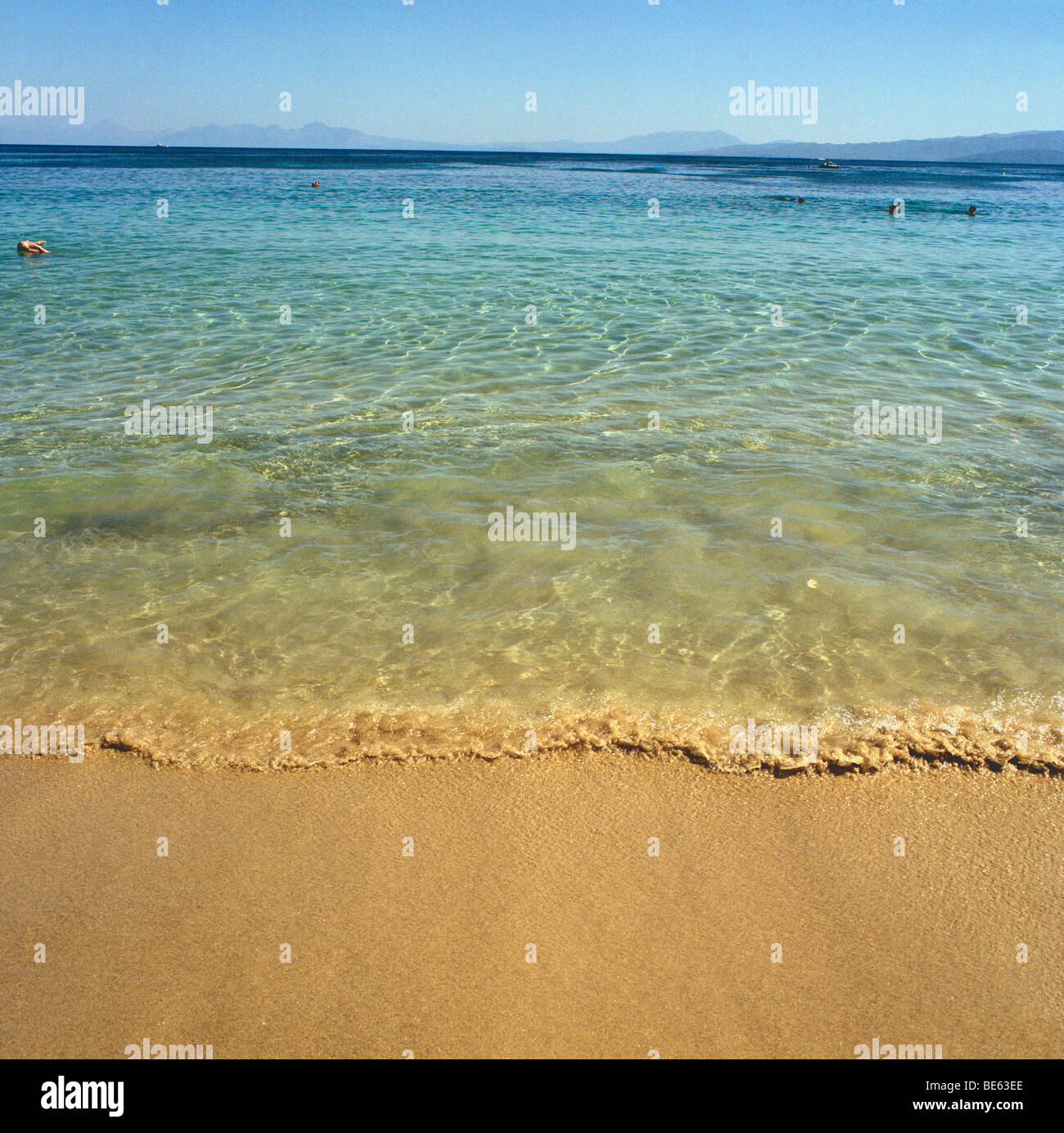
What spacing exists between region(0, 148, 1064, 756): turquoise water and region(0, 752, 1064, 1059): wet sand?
2.22 feet

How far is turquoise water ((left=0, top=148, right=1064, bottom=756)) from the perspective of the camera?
190 inches

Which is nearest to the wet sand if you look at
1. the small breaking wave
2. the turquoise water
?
the small breaking wave

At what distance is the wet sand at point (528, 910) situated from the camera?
2.85 metres

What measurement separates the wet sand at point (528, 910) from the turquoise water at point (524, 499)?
0.68 metres

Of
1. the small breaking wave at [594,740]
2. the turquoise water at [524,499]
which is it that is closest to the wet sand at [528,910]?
the small breaking wave at [594,740]

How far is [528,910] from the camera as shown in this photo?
3.30m

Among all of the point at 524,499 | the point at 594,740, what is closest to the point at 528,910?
the point at 594,740

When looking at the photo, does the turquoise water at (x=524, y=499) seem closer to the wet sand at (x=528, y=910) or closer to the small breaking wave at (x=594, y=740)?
the small breaking wave at (x=594, y=740)

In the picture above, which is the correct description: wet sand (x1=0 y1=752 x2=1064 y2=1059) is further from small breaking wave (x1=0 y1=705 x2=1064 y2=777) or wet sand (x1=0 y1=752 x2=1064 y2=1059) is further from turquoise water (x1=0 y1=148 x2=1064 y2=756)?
turquoise water (x1=0 y1=148 x2=1064 y2=756)

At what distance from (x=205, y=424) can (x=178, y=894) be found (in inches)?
255

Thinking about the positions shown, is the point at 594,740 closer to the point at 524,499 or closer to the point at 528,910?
the point at 528,910

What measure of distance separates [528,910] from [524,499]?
432 cm
